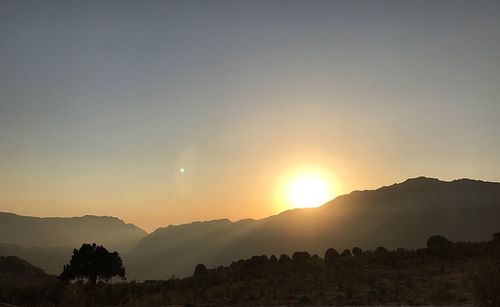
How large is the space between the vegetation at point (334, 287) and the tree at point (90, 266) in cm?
69

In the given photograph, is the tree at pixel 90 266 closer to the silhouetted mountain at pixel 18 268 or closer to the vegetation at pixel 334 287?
the vegetation at pixel 334 287

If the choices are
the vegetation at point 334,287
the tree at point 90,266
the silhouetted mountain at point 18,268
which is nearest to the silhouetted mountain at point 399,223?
the silhouetted mountain at point 18,268

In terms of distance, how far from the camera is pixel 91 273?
35.9 metres

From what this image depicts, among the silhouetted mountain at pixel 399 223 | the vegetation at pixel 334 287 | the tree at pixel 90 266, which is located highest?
the silhouetted mountain at pixel 399 223

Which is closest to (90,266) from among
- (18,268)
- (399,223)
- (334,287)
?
(334,287)

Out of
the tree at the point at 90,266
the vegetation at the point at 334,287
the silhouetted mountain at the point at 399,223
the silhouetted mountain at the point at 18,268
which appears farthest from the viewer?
the silhouetted mountain at the point at 399,223

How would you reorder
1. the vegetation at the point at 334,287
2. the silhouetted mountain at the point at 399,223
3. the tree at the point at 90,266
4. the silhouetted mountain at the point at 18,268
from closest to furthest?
the vegetation at the point at 334,287 < the tree at the point at 90,266 < the silhouetted mountain at the point at 18,268 < the silhouetted mountain at the point at 399,223

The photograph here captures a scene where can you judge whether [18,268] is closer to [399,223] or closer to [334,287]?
[334,287]

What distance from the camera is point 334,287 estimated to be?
27.5 m

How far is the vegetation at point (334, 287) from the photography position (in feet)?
66.9

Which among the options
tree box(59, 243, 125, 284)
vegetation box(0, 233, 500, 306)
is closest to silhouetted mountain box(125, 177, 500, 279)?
vegetation box(0, 233, 500, 306)

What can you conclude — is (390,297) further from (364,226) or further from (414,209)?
(414,209)

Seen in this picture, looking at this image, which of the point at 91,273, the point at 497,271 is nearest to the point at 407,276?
the point at 497,271

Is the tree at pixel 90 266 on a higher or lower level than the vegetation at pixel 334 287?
higher
